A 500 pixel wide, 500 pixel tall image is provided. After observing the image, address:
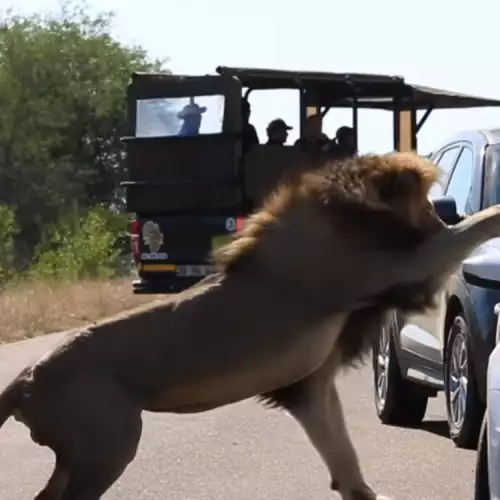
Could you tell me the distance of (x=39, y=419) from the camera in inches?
247

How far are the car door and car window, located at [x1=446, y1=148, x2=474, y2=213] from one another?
0.15 ft

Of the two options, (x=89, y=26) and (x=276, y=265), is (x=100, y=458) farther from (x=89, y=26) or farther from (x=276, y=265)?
(x=89, y=26)

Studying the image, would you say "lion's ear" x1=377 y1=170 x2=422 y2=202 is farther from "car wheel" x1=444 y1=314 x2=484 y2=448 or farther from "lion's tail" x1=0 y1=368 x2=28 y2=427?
"car wheel" x1=444 y1=314 x2=484 y2=448

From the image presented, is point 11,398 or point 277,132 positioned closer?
point 11,398

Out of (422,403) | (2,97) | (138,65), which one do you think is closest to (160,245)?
(422,403)

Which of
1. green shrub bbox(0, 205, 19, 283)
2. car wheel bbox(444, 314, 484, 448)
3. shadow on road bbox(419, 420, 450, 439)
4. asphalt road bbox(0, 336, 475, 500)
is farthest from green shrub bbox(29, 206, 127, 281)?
car wheel bbox(444, 314, 484, 448)

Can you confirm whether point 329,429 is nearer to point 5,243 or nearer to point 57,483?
point 57,483

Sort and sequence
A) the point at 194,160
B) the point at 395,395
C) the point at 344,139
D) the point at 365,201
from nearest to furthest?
the point at 365,201
the point at 395,395
the point at 344,139
the point at 194,160

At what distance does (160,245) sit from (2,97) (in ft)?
101

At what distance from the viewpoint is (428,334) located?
32.4ft

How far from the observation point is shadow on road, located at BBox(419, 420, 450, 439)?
10217 millimetres

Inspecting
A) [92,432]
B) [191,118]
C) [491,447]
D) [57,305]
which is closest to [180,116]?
[191,118]

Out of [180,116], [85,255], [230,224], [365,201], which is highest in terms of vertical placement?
[365,201]

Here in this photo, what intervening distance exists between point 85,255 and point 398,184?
23889 mm
